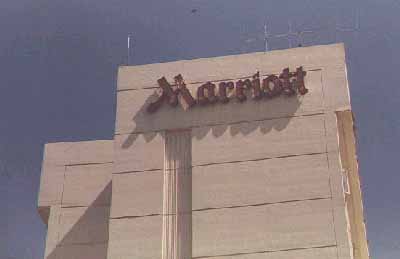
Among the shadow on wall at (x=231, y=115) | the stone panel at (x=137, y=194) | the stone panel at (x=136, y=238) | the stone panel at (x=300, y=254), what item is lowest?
the stone panel at (x=300, y=254)

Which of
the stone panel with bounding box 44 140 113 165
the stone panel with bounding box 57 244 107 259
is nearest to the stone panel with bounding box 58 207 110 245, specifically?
the stone panel with bounding box 57 244 107 259

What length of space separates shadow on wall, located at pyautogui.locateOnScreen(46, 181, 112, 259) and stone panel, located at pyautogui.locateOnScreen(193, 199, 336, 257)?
41.5 feet

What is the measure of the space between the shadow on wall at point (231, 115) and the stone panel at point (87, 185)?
9.76 m

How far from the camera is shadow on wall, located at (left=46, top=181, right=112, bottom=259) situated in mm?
51938

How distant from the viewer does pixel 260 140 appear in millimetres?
43594

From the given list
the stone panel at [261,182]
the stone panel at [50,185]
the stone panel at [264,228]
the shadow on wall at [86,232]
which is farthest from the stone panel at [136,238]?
the stone panel at [50,185]

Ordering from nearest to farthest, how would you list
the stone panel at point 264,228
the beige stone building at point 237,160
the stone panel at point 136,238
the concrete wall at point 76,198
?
the stone panel at point 264,228 < the beige stone building at point 237,160 < the stone panel at point 136,238 < the concrete wall at point 76,198

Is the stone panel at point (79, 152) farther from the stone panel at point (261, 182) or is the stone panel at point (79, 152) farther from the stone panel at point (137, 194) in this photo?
the stone panel at point (261, 182)

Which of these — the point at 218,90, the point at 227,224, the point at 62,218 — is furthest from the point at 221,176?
the point at 62,218

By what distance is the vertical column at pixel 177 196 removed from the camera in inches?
1665

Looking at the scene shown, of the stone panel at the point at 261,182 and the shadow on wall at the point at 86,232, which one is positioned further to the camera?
the shadow on wall at the point at 86,232

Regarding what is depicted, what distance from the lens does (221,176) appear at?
42906 millimetres

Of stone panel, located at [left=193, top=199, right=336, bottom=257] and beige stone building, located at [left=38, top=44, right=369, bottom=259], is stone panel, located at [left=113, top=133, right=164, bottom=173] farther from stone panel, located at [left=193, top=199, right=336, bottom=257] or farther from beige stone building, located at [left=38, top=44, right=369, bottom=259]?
stone panel, located at [left=193, top=199, right=336, bottom=257]

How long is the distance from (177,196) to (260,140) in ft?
20.5
